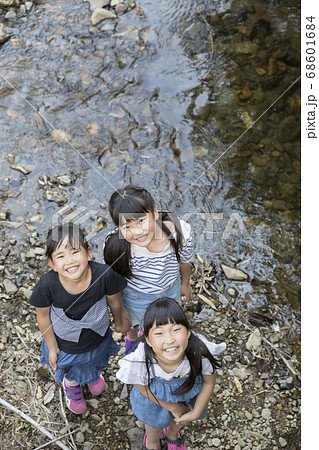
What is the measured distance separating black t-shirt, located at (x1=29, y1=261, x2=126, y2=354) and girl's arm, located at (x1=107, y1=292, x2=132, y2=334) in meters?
0.08

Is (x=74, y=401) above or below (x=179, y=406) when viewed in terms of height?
below

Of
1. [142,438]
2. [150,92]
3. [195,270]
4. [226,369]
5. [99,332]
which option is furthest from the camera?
[150,92]

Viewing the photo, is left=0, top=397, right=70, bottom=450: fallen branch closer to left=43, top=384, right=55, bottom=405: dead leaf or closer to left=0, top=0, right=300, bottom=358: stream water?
left=43, top=384, right=55, bottom=405: dead leaf

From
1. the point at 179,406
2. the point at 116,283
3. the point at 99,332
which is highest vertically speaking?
the point at 116,283

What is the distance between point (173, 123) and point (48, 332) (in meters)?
3.01

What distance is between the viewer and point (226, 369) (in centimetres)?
358

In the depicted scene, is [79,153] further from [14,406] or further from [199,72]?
[14,406]

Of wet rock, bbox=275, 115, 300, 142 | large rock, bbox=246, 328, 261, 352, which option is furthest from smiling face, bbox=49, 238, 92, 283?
wet rock, bbox=275, 115, 300, 142

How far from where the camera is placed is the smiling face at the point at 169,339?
8.01 ft

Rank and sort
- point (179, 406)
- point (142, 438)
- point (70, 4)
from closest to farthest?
point (179, 406) → point (142, 438) → point (70, 4)

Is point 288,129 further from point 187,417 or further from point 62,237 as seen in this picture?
point 187,417

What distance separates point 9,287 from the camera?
387 cm

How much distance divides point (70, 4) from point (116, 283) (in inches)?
181
